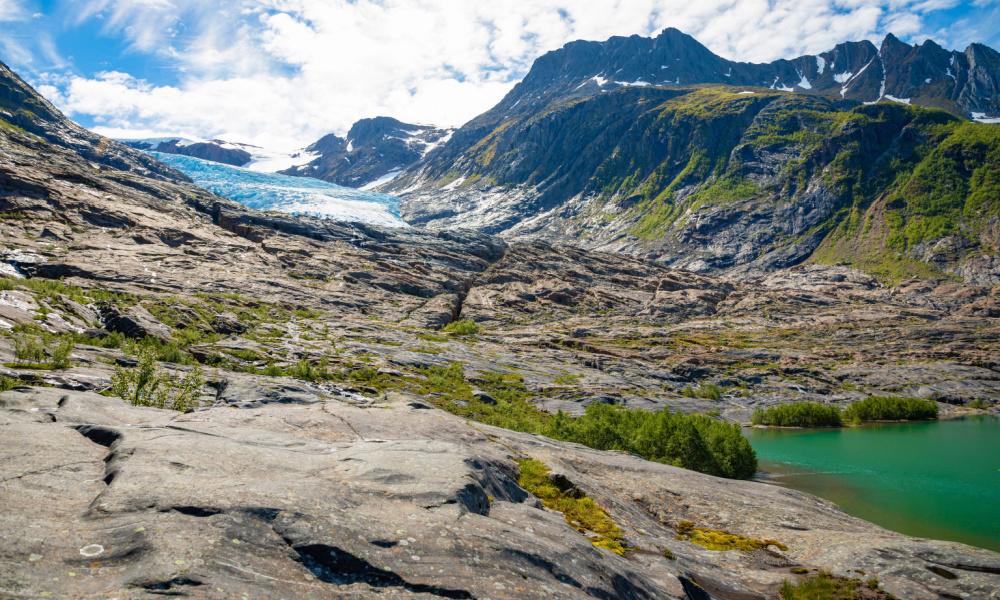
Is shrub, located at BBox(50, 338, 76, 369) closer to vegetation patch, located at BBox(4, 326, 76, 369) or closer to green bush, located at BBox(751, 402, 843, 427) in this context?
vegetation patch, located at BBox(4, 326, 76, 369)

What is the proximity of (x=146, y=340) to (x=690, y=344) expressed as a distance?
144 metres

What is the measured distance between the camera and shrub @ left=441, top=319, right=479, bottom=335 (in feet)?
522

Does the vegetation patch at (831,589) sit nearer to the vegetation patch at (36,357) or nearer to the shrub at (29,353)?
the vegetation patch at (36,357)

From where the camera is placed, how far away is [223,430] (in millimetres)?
23156

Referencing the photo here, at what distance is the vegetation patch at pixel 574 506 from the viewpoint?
23312mm

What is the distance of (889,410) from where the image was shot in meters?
122

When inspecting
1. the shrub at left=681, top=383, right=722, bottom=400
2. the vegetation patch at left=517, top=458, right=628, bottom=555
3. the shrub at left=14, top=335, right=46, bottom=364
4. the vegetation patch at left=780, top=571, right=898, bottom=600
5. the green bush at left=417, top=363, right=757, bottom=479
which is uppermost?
the shrub at left=14, top=335, right=46, bottom=364

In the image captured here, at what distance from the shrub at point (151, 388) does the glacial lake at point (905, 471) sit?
6454cm

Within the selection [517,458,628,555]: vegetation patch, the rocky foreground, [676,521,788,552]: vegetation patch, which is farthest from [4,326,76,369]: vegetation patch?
[676,521,788,552]: vegetation patch

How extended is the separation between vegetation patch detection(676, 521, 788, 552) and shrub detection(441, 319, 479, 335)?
417 ft

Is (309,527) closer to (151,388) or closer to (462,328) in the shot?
(151,388)

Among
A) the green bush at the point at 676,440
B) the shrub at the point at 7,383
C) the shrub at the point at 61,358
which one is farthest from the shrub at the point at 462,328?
the shrub at the point at 7,383

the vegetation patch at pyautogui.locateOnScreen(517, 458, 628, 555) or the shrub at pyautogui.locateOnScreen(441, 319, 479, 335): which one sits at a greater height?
the shrub at pyautogui.locateOnScreen(441, 319, 479, 335)

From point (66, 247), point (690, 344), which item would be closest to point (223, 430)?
point (66, 247)
